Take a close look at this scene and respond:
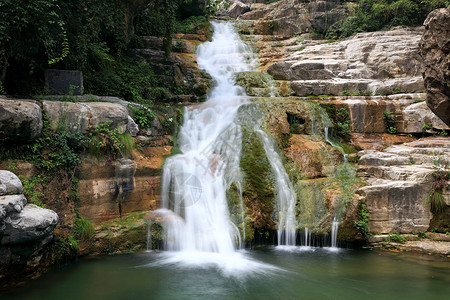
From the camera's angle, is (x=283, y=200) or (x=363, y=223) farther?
(x=283, y=200)

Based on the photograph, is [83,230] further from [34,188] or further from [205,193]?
[205,193]

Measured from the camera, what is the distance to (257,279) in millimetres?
5699

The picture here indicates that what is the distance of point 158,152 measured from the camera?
8.37 metres

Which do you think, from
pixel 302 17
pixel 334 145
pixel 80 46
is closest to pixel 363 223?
pixel 334 145

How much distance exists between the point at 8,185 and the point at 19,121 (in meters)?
1.45

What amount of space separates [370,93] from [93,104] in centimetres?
1063

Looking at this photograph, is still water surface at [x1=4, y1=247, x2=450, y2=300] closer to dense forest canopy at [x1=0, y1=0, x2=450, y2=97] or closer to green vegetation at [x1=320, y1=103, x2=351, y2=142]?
dense forest canopy at [x1=0, y1=0, x2=450, y2=97]

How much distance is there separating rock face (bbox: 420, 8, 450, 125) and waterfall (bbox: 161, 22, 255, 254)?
5.00m

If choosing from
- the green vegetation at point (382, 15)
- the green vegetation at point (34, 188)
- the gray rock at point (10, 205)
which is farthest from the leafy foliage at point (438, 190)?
the green vegetation at point (382, 15)

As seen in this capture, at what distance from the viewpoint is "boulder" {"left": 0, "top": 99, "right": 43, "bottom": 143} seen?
5.61m

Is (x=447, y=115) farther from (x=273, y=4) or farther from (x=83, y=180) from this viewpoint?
(x=273, y=4)

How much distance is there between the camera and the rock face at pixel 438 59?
21.6ft

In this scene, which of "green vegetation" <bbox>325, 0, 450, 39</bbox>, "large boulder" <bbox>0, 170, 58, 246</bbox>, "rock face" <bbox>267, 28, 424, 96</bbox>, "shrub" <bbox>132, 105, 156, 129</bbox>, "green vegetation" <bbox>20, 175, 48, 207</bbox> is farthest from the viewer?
"green vegetation" <bbox>325, 0, 450, 39</bbox>

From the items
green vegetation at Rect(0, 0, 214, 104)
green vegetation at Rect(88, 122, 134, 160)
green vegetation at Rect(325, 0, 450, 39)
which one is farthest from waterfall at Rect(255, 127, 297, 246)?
green vegetation at Rect(325, 0, 450, 39)
